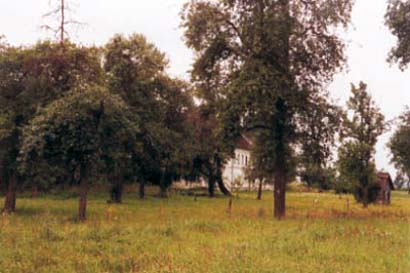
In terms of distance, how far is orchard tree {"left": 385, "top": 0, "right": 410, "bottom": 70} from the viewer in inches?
1091

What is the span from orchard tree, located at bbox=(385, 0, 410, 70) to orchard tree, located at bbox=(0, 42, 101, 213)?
17.5m

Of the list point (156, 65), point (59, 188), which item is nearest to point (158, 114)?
point (156, 65)

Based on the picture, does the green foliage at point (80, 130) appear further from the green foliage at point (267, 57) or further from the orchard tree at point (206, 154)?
the orchard tree at point (206, 154)

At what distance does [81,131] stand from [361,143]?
35.8 metres

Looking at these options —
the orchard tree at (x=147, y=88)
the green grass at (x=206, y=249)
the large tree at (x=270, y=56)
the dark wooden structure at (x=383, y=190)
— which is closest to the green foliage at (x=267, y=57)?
the large tree at (x=270, y=56)

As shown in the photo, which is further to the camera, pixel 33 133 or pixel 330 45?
pixel 330 45

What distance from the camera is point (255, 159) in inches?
1357

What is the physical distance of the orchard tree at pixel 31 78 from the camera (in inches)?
1216

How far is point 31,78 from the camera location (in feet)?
101

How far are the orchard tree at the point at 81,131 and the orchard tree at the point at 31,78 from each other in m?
2.27

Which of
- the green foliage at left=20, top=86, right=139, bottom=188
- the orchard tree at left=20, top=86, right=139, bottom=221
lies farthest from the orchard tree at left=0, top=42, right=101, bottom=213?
the green foliage at left=20, top=86, right=139, bottom=188

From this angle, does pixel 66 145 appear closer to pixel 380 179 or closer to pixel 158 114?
pixel 158 114

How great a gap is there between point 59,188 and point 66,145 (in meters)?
29.8

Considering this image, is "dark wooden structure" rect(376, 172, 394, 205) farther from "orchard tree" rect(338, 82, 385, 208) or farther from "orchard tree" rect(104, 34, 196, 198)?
"orchard tree" rect(104, 34, 196, 198)
